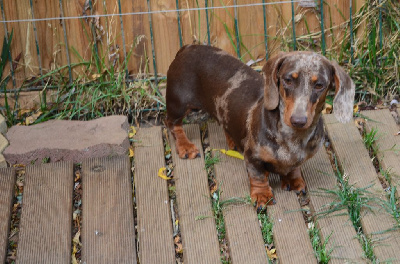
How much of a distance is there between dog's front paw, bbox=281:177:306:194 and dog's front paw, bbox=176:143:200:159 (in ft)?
2.09

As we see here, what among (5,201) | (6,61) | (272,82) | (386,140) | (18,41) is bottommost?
(386,140)

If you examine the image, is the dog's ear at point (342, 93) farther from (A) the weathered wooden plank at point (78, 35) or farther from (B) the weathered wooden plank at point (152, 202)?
(A) the weathered wooden plank at point (78, 35)

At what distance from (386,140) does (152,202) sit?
164cm

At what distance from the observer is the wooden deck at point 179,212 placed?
156 inches

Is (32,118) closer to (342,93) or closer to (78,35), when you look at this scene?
(78,35)

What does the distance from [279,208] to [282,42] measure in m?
1.56

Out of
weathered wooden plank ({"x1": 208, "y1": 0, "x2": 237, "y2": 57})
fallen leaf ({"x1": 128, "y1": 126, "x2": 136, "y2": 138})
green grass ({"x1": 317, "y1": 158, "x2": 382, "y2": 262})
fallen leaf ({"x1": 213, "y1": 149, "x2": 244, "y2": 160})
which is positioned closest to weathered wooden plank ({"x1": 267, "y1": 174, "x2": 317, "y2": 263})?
green grass ({"x1": 317, "y1": 158, "x2": 382, "y2": 262})

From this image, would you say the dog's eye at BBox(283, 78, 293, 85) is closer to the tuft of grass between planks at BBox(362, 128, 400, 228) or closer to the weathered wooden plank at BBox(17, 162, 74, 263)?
the tuft of grass between planks at BBox(362, 128, 400, 228)

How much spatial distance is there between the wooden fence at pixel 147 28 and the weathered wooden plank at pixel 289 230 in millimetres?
1379

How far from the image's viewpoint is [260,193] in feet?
14.0

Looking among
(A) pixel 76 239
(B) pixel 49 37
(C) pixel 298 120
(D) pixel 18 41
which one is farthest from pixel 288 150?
(D) pixel 18 41

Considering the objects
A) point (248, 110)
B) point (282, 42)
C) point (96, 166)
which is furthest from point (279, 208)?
point (282, 42)

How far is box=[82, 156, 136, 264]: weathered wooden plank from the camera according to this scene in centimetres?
399

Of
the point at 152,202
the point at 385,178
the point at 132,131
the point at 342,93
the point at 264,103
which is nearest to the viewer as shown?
the point at 342,93
